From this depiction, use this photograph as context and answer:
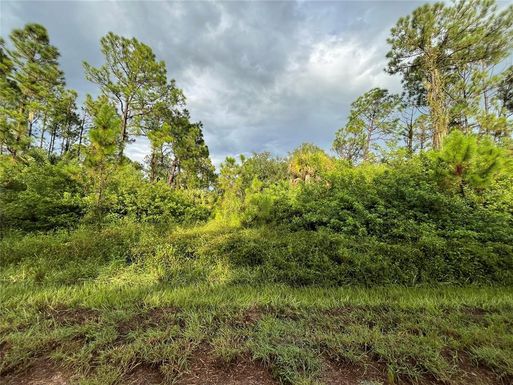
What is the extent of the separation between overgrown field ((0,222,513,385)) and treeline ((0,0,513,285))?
32 cm

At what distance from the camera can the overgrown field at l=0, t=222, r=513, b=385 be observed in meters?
1.60

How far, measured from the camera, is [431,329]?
2143 mm

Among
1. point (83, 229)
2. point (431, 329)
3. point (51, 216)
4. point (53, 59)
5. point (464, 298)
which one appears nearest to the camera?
point (431, 329)

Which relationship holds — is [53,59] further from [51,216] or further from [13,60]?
[51,216]

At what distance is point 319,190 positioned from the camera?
20.6 ft

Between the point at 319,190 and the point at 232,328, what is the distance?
4739 mm

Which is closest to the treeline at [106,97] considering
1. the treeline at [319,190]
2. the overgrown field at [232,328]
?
the treeline at [319,190]

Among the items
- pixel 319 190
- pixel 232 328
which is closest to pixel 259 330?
pixel 232 328

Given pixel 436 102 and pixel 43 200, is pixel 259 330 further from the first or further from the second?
pixel 436 102

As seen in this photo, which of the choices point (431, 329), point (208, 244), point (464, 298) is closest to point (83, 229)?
point (208, 244)

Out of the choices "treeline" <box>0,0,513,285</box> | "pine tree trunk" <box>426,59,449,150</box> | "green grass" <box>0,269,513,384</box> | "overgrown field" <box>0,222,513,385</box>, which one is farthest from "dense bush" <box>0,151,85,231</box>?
"pine tree trunk" <box>426,59,449,150</box>

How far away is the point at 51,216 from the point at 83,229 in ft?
5.07

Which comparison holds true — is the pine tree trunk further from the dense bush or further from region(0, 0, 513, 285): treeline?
the dense bush

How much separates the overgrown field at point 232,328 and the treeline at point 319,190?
318 mm
